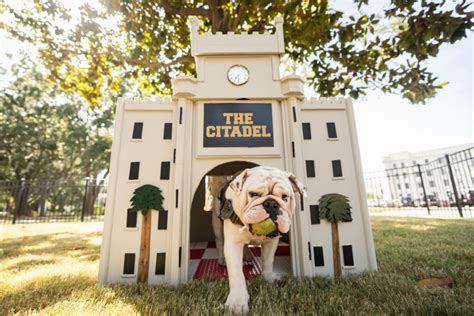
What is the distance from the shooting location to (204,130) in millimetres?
2963

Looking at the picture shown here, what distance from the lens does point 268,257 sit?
246cm

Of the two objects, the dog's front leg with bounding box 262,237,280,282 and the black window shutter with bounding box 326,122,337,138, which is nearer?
the dog's front leg with bounding box 262,237,280,282

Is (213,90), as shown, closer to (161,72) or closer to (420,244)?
(161,72)

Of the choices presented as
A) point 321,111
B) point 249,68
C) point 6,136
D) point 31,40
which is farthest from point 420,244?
point 6,136

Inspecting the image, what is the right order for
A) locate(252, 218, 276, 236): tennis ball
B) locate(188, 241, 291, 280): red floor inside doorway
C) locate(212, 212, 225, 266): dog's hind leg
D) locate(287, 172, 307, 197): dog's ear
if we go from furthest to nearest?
locate(212, 212, 225, 266): dog's hind leg, locate(188, 241, 291, 280): red floor inside doorway, locate(287, 172, 307, 197): dog's ear, locate(252, 218, 276, 236): tennis ball

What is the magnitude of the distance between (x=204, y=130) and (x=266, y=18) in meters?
3.64

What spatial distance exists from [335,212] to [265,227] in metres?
1.39

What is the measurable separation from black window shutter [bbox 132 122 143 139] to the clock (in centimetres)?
137

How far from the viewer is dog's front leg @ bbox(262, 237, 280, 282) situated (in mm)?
2436

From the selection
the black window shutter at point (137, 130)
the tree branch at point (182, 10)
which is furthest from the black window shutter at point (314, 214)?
the tree branch at point (182, 10)

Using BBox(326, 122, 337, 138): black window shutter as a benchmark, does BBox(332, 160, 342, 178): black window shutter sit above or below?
below

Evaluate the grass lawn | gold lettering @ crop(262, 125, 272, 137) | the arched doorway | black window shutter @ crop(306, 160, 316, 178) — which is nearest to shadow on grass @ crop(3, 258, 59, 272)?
the grass lawn

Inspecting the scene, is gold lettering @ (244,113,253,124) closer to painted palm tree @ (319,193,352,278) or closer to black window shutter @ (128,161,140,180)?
painted palm tree @ (319,193,352,278)

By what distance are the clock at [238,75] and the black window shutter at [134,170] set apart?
1683mm
